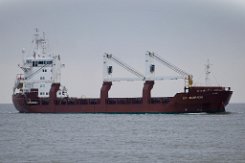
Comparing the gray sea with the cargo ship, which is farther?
the cargo ship

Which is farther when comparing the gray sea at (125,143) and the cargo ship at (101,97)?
the cargo ship at (101,97)

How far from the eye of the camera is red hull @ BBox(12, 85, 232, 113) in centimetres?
6172

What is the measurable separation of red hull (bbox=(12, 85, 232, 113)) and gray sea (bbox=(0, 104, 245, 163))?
976 centimetres

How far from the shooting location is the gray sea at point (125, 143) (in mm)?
30781

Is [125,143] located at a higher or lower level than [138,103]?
lower

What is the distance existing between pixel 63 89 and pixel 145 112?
11630 millimetres

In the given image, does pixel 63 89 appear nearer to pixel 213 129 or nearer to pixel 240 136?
pixel 213 129

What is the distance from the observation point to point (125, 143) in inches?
1465

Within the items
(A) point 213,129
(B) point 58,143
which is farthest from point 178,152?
(A) point 213,129

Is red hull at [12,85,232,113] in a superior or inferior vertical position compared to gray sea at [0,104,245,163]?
superior

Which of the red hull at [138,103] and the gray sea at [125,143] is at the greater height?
the red hull at [138,103]

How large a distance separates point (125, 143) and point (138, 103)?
96.5 ft

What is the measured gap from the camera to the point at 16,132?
46.3 m

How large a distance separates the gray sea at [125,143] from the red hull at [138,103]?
976 centimetres
